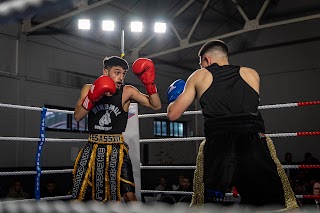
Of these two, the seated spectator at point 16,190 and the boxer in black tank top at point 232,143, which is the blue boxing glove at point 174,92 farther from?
the seated spectator at point 16,190

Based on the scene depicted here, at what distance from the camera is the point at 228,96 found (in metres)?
1.54

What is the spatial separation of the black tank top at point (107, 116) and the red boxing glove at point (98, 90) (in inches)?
3.5

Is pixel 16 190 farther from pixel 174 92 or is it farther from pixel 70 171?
pixel 174 92

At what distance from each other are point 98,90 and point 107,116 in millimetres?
199

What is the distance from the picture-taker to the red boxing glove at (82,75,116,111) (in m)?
1.97

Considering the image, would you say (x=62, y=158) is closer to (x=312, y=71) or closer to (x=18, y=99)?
(x=18, y=99)

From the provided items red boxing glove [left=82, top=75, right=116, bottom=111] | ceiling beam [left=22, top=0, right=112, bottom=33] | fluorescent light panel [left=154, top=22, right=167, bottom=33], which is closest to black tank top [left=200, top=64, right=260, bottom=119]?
red boxing glove [left=82, top=75, right=116, bottom=111]

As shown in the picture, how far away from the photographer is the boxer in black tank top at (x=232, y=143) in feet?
4.77

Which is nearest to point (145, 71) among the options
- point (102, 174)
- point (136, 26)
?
point (102, 174)

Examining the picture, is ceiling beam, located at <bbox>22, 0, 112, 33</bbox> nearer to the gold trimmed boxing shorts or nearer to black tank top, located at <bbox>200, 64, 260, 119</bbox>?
the gold trimmed boxing shorts

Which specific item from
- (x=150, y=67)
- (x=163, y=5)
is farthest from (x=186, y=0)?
(x=150, y=67)

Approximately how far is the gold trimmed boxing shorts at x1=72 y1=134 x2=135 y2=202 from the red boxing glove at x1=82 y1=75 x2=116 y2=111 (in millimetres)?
211

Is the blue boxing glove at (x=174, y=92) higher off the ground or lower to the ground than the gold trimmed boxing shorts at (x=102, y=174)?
higher

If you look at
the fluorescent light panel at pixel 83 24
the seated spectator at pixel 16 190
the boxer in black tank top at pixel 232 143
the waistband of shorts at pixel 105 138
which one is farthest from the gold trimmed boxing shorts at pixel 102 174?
the fluorescent light panel at pixel 83 24
